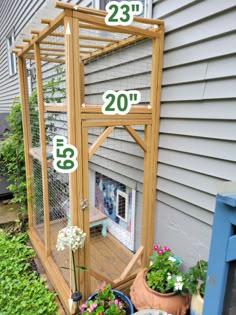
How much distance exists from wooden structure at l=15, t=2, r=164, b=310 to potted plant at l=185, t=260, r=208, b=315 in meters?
0.61

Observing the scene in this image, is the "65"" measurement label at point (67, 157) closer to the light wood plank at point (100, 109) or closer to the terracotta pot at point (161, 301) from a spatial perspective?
the light wood plank at point (100, 109)

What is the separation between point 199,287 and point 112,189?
1.64m

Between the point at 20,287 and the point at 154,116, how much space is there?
81.2 inches

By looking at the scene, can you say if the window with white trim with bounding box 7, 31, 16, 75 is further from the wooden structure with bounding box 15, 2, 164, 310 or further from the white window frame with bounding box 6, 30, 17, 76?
the wooden structure with bounding box 15, 2, 164, 310

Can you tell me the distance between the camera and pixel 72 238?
1601 mm

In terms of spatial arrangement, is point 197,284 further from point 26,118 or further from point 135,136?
point 26,118

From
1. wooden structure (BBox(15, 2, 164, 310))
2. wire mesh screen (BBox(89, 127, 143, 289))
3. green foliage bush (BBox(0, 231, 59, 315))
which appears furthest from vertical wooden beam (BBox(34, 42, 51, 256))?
wire mesh screen (BBox(89, 127, 143, 289))

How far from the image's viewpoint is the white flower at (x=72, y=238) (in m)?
1.60

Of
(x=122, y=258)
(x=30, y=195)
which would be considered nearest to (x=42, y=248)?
(x=30, y=195)

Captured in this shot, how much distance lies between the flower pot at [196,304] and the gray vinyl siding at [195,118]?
30cm

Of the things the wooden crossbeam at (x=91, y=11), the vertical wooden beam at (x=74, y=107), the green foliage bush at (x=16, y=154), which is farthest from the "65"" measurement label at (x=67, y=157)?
the green foliage bush at (x=16, y=154)

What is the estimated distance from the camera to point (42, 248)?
8.86 feet

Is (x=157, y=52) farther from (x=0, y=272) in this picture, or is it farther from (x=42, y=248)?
(x=0, y=272)

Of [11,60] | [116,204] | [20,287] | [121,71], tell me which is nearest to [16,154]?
[116,204]
